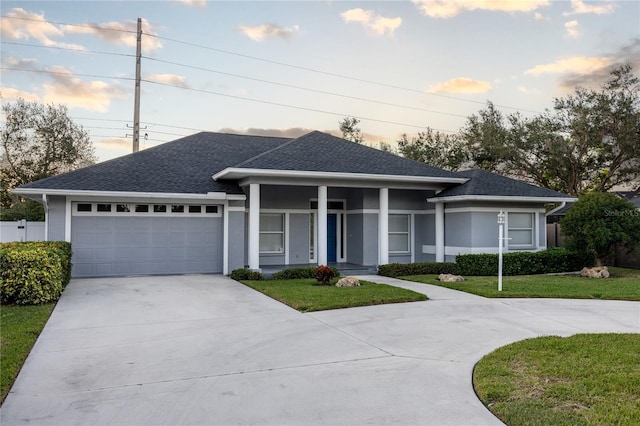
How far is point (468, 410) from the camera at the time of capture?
4.58m

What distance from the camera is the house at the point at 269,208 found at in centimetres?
1483

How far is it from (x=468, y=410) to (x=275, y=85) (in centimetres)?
2292

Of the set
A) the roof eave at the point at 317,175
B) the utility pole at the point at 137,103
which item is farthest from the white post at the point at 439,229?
the utility pole at the point at 137,103

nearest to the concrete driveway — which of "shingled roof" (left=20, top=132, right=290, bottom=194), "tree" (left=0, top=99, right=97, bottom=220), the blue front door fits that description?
"shingled roof" (left=20, top=132, right=290, bottom=194)

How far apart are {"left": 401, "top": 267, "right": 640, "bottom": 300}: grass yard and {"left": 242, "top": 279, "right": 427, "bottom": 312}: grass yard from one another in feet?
6.86

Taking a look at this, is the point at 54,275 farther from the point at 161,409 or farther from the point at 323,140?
the point at 323,140

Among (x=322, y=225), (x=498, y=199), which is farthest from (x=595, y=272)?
(x=322, y=225)

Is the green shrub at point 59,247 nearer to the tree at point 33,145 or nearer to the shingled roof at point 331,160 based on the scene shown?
the shingled roof at point 331,160

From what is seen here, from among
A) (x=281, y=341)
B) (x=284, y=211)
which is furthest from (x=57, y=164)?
(x=281, y=341)

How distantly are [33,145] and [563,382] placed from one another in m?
33.4

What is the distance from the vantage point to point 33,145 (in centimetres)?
3081

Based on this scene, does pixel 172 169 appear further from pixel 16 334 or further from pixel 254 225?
pixel 16 334

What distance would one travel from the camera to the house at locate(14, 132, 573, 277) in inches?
584

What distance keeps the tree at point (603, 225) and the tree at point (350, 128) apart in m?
25.3
